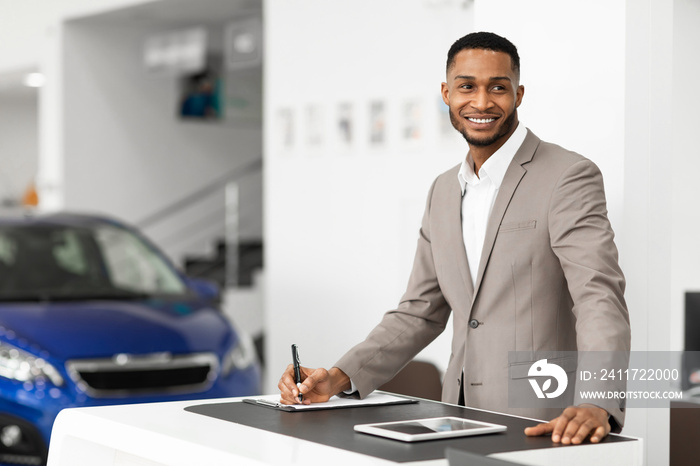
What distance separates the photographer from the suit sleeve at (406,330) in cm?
272

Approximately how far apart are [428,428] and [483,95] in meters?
0.95

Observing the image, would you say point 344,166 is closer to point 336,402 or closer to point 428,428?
point 336,402

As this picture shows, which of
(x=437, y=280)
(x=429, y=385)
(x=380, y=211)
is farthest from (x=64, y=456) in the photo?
(x=380, y=211)

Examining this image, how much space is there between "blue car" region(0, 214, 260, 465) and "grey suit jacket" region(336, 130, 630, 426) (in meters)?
2.74

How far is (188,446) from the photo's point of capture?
2.07 m

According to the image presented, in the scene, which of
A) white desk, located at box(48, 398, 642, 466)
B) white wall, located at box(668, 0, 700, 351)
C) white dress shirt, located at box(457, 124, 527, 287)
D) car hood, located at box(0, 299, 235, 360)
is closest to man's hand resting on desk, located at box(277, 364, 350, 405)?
white desk, located at box(48, 398, 642, 466)

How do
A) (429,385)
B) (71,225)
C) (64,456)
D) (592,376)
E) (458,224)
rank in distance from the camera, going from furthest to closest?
(71,225) < (429,385) < (458,224) < (64,456) < (592,376)

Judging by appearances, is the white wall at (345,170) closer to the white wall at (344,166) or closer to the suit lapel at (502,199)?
the white wall at (344,166)

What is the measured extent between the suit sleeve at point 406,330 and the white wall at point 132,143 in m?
8.33

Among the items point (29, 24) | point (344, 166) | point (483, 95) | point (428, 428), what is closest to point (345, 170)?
point (344, 166)

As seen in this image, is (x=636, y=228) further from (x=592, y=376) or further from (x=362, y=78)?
(x=362, y=78)

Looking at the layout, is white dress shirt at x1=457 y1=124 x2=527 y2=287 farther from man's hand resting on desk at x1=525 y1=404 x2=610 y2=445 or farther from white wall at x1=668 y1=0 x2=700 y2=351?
white wall at x1=668 y1=0 x2=700 y2=351

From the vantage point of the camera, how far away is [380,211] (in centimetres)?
737

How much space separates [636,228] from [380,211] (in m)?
4.42
